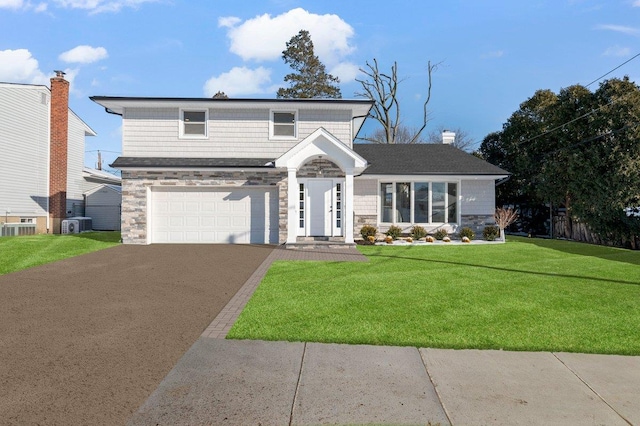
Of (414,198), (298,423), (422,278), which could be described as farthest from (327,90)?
(298,423)

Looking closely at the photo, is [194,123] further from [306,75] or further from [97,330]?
[306,75]

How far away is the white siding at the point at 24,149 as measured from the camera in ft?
68.1

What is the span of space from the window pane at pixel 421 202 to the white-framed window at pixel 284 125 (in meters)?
6.36

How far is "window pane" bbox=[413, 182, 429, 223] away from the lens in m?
18.9

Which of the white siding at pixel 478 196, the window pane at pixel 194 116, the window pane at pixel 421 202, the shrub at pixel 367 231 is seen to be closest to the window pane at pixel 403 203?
the window pane at pixel 421 202

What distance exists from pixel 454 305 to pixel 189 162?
13174mm

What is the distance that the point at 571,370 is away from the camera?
14.1 ft

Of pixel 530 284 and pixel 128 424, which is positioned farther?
pixel 530 284

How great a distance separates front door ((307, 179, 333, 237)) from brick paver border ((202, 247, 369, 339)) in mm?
1861

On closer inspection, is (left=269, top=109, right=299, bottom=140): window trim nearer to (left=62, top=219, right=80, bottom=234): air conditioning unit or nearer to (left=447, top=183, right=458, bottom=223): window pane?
(left=447, top=183, right=458, bottom=223): window pane

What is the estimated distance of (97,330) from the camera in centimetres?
554

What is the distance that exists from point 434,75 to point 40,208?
31.9 m

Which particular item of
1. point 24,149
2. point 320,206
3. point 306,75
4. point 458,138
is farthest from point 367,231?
point 458,138

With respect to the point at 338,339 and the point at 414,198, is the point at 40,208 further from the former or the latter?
the point at 338,339
